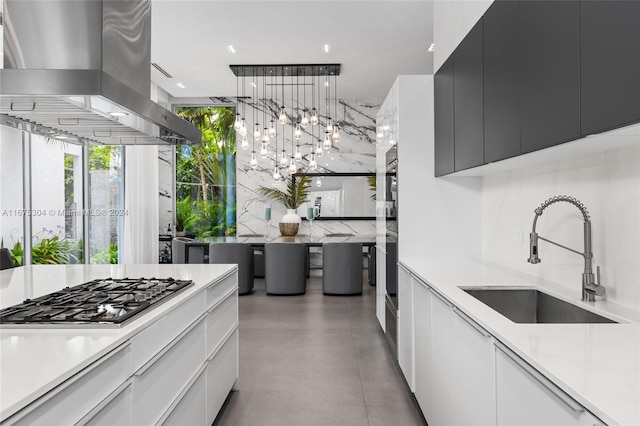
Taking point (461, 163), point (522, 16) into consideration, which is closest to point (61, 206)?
point (461, 163)

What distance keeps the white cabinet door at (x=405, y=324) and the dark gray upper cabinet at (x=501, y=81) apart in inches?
46.1

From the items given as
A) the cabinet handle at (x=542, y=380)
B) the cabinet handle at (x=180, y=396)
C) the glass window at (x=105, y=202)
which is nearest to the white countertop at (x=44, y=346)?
the cabinet handle at (x=180, y=396)

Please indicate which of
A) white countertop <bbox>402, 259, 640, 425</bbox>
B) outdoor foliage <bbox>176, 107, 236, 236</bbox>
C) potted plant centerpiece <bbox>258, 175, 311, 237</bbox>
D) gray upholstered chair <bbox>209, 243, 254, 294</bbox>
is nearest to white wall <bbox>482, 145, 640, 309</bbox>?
white countertop <bbox>402, 259, 640, 425</bbox>

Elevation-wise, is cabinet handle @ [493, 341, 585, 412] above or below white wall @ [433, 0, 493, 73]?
below

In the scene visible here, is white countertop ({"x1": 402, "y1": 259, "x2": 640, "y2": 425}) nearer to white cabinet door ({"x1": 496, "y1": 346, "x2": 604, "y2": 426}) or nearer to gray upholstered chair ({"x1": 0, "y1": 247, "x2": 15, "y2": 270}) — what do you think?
white cabinet door ({"x1": 496, "y1": 346, "x2": 604, "y2": 426})

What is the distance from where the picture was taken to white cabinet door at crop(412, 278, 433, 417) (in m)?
2.47

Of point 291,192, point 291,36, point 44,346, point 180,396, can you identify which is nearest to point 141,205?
point 291,192

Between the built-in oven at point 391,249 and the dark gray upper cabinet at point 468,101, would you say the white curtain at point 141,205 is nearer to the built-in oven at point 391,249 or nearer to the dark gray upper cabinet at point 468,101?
the built-in oven at point 391,249

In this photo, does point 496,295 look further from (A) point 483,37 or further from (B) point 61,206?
(B) point 61,206

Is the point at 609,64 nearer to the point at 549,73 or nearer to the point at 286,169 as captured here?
the point at 549,73

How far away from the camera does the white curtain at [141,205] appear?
7.02 metres

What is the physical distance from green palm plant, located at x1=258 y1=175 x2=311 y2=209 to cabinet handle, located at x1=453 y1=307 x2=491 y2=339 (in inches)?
253

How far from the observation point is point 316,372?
346 cm

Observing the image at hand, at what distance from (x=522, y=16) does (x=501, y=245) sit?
167 cm
